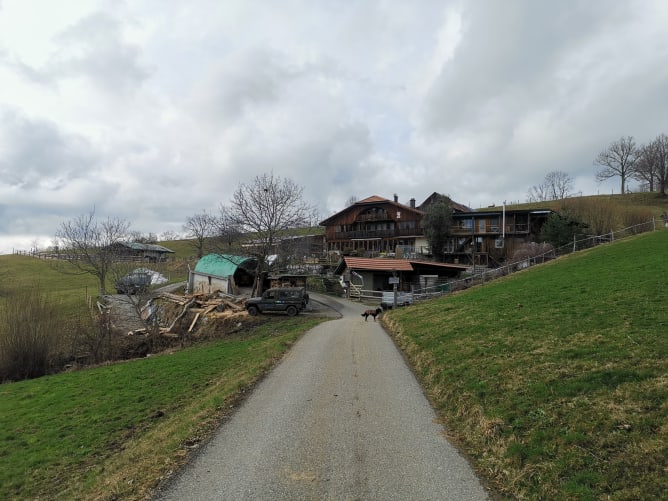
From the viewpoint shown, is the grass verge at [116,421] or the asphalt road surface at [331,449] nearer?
the asphalt road surface at [331,449]

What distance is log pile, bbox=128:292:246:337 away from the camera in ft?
84.0

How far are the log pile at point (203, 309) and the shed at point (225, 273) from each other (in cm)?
358

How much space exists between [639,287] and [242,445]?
13642 mm

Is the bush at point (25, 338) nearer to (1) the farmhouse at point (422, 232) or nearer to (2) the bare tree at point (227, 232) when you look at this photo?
(2) the bare tree at point (227, 232)

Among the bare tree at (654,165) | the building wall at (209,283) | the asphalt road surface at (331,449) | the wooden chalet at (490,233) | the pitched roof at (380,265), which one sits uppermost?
the bare tree at (654,165)

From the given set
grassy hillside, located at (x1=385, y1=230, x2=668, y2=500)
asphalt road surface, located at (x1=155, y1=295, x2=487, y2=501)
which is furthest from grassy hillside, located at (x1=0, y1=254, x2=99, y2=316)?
grassy hillside, located at (x1=385, y1=230, x2=668, y2=500)

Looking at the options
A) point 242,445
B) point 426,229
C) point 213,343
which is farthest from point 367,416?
point 426,229

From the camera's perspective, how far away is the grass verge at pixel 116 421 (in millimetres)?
6531

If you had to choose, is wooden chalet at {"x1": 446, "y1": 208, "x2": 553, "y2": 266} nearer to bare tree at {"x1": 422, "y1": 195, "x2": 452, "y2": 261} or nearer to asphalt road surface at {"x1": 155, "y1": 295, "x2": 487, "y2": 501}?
bare tree at {"x1": 422, "y1": 195, "x2": 452, "y2": 261}

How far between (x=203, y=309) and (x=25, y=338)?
1068 cm

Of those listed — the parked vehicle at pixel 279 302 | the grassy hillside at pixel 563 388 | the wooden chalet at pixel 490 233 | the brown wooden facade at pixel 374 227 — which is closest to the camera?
the grassy hillside at pixel 563 388

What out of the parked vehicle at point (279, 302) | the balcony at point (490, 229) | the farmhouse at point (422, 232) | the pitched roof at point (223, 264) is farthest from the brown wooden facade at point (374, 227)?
the parked vehicle at point (279, 302)

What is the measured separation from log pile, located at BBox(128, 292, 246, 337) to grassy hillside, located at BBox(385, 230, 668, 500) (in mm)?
16558

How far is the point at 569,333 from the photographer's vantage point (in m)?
9.63
